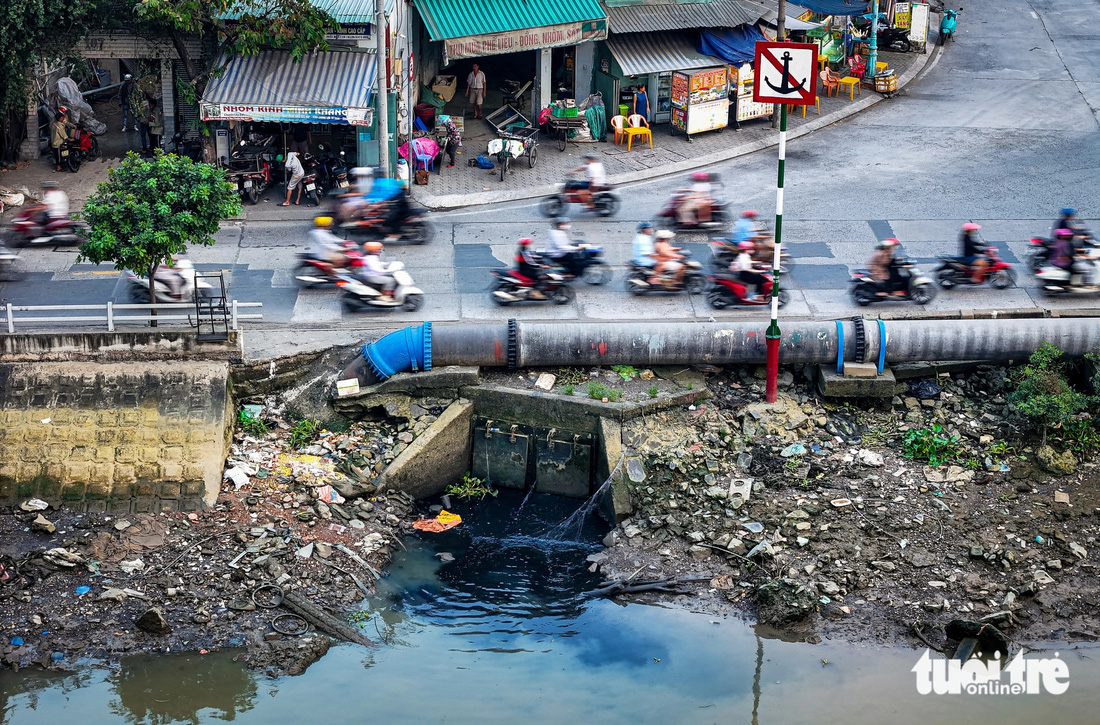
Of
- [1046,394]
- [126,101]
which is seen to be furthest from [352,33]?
[1046,394]

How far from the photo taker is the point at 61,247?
23422 mm

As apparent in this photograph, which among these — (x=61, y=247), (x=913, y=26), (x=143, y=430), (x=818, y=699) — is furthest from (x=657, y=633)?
(x=913, y=26)

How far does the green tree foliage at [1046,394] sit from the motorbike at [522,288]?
761 centimetres

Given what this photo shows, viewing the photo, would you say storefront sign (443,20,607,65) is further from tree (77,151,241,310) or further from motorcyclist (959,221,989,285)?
motorcyclist (959,221,989,285)

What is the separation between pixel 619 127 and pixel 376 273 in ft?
35.5

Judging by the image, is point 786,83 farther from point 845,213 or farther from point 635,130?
point 635,130

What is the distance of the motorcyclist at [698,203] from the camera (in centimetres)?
2442

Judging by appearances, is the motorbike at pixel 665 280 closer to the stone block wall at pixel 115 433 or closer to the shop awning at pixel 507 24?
the stone block wall at pixel 115 433

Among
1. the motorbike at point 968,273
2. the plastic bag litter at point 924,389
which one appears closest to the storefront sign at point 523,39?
the motorbike at point 968,273

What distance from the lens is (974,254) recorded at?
22125 millimetres

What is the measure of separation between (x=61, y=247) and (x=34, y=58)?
4527 millimetres

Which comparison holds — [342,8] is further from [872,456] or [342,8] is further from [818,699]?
[818,699]

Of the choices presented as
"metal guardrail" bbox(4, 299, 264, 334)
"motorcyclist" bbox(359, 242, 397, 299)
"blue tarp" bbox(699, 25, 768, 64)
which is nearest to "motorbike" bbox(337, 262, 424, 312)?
"motorcyclist" bbox(359, 242, 397, 299)

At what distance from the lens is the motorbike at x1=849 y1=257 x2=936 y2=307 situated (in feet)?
70.6
